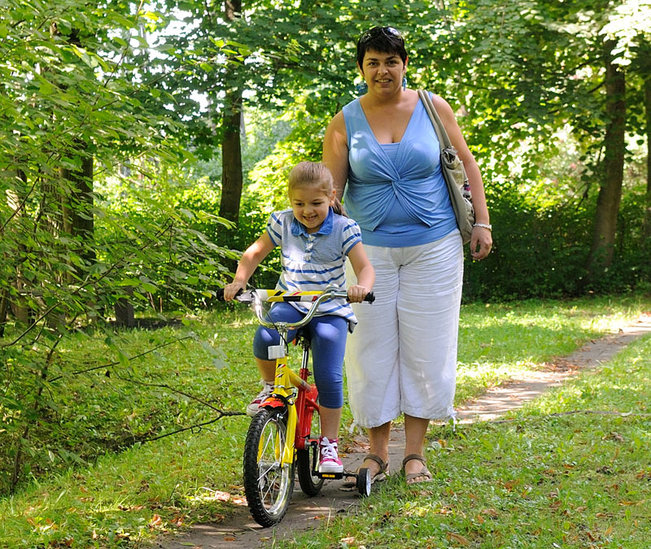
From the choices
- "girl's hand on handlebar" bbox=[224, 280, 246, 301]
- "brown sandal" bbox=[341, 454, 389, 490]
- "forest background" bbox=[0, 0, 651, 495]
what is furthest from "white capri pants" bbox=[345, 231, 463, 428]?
"forest background" bbox=[0, 0, 651, 495]

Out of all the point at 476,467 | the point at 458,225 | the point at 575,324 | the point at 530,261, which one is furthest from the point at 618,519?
the point at 530,261

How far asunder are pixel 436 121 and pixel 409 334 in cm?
121

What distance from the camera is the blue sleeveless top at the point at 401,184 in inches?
180

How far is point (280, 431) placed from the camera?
4148mm

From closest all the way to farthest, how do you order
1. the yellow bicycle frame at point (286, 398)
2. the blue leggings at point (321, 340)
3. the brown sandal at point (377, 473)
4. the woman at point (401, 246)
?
the yellow bicycle frame at point (286, 398)
the blue leggings at point (321, 340)
the woman at point (401, 246)
the brown sandal at point (377, 473)

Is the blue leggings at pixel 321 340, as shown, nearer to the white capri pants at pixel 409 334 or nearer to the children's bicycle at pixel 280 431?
the children's bicycle at pixel 280 431

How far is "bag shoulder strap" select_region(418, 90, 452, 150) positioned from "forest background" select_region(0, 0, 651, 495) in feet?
4.87

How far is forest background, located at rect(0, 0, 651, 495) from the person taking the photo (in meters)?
4.90

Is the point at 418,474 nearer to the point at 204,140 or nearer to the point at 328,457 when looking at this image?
the point at 328,457

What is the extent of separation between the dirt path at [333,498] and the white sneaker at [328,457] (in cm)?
22

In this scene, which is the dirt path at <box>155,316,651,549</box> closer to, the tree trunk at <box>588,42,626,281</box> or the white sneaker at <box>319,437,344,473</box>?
the white sneaker at <box>319,437,344,473</box>

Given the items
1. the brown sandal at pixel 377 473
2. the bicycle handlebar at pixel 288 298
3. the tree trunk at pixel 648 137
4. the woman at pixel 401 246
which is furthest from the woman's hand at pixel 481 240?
the tree trunk at pixel 648 137

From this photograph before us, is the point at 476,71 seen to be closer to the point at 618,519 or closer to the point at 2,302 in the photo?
the point at 2,302

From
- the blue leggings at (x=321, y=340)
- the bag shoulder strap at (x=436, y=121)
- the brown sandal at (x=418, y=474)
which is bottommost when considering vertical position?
the brown sandal at (x=418, y=474)
